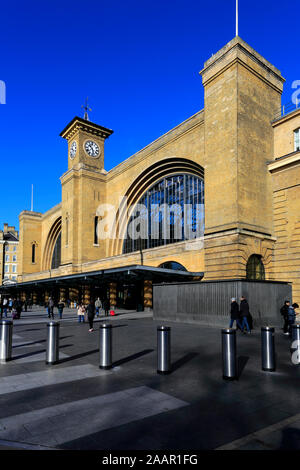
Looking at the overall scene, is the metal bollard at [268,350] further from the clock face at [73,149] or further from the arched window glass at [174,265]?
the clock face at [73,149]

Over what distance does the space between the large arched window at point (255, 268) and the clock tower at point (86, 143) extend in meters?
26.6

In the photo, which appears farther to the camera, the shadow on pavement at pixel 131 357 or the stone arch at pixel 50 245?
the stone arch at pixel 50 245

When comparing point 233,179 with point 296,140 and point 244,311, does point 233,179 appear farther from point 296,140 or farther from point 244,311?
point 244,311

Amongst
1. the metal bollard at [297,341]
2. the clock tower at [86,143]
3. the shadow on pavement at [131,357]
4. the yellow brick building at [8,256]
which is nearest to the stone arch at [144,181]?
the clock tower at [86,143]

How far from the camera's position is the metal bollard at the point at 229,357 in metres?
6.48

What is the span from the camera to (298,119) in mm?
22547

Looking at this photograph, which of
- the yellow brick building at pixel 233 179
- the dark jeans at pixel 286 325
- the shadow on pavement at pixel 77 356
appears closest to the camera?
the shadow on pavement at pixel 77 356

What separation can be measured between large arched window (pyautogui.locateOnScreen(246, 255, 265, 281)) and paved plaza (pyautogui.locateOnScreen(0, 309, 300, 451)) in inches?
516

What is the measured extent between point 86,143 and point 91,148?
2.89 ft

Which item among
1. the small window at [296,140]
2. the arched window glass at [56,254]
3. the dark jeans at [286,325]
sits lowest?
the dark jeans at [286,325]

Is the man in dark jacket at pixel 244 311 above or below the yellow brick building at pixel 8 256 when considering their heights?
below
